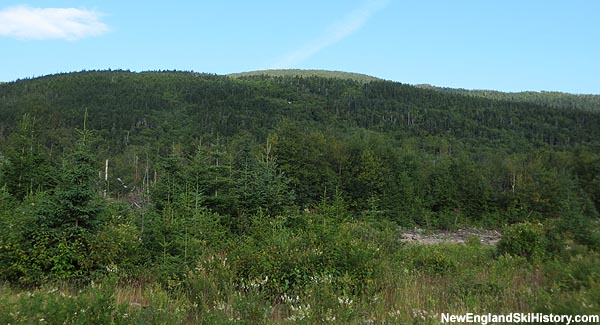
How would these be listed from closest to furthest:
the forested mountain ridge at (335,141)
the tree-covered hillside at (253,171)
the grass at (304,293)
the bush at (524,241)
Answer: the grass at (304,293) → the tree-covered hillside at (253,171) → the bush at (524,241) → the forested mountain ridge at (335,141)

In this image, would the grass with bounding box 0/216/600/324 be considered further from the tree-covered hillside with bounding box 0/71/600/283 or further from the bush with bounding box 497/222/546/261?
the bush with bounding box 497/222/546/261

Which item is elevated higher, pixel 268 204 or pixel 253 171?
pixel 253 171

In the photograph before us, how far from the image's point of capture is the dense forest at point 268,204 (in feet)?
20.2

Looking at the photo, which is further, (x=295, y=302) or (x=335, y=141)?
(x=335, y=141)

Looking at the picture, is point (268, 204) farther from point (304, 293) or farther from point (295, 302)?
point (295, 302)

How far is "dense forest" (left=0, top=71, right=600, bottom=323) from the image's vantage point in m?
6.17

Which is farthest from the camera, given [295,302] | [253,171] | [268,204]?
[253,171]

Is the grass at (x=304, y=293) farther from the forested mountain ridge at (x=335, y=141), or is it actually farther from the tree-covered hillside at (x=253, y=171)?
the forested mountain ridge at (x=335, y=141)

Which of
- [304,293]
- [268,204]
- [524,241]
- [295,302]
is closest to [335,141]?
[268,204]

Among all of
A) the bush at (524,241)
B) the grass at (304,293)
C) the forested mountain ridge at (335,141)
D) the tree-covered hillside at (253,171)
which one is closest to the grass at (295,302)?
the grass at (304,293)

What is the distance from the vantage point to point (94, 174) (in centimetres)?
795

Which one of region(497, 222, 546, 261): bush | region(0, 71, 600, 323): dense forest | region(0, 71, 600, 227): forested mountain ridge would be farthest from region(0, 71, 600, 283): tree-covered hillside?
region(497, 222, 546, 261): bush

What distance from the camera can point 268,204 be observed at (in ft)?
43.7

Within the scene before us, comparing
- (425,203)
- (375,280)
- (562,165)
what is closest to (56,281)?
(375,280)
